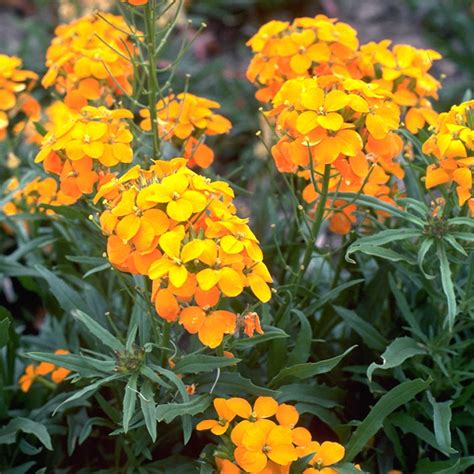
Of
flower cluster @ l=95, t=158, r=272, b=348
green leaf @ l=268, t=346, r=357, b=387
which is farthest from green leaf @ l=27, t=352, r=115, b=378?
green leaf @ l=268, t=346, r=357, b=387

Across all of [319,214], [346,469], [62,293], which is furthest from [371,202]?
[62,293]

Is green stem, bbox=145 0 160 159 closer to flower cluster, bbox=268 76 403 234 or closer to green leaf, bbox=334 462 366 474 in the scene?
flower cluster, bbox=268 76 403 234

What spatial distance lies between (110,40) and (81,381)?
125 cm

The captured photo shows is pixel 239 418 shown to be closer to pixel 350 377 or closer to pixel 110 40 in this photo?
pixel 350 377

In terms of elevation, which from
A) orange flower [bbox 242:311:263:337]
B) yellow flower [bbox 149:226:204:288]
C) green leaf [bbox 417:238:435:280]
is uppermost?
yellow flower [bbox 149:226:204:288]

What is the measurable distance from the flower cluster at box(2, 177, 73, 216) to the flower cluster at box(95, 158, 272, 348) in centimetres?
78

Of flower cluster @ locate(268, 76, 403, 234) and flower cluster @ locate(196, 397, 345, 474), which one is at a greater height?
flower cluster @ locate(268, 76, 403, 234)

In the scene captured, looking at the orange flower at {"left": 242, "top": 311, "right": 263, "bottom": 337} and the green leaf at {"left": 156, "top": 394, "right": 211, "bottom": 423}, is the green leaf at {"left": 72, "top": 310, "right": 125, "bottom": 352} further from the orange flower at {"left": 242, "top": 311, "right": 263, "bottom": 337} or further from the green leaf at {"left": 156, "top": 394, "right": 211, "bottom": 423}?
the orange flower at {"left": 242, "top": 311, "right": 263, "bottom": 337}

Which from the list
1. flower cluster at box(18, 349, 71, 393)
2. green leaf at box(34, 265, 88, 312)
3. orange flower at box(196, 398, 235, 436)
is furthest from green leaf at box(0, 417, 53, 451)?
orange flower at box(196, 398, 235, 436)

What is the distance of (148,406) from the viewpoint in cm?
209

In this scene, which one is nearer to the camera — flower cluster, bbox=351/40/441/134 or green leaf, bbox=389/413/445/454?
green leaf, bbox=389/413/445/454

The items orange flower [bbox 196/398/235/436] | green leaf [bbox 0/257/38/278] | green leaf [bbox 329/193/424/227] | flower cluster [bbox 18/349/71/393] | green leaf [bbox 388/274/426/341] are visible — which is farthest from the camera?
green leaf [bbox 0/257/38/278]

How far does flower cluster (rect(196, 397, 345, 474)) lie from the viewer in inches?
80.7

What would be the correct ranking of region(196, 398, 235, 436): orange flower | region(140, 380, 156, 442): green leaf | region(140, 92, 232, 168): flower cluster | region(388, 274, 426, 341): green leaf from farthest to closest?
region(140, 92, 232, 168): flower cluster < region(388, 274, 426, 341): green leaf < region(196, 398, 235, 436): orange flower < region(140, 380, 156, 442): green leaf
